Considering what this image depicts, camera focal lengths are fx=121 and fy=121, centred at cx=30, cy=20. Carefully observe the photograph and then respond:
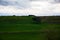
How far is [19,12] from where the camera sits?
1346 millimetres

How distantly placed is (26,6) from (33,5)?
0.36ft

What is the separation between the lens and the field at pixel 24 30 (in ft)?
3.26

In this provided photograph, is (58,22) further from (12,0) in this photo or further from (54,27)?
(12,0)

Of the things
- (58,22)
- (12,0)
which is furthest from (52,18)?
(12,0)

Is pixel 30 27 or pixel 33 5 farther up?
pixel 33 5

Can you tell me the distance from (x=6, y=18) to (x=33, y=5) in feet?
1.80

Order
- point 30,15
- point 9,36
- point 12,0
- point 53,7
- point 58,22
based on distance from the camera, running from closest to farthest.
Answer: point 9,36 < point 58,22 < point 30,15 < point 53,7 < point 12,0

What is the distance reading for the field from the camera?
994mm

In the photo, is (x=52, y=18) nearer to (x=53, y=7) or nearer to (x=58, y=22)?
(x=58, y=22)

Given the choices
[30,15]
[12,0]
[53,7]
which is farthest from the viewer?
[12,0]

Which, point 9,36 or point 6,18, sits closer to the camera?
point 9,36

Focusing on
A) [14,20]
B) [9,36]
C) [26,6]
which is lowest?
[9,36]

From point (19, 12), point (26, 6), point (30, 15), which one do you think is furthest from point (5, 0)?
point (30, 15)

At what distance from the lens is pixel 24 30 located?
101cm
